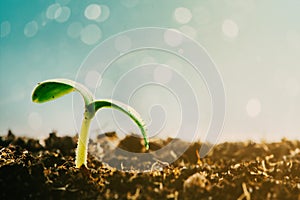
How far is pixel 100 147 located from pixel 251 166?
1.48 meters

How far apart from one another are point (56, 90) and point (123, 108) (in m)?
0.51

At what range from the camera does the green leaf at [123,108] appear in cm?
248

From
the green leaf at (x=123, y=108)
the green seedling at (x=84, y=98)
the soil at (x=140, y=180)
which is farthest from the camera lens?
the green seedling at (x=84, y=98)

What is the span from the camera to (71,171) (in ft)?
8.38

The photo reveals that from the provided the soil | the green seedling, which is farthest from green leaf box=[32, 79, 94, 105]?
the soil

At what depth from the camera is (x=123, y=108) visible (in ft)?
8.14

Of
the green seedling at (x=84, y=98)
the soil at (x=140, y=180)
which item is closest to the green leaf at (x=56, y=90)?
the green seedling at (x=84, y=98)

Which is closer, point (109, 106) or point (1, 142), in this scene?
point (109, 106)

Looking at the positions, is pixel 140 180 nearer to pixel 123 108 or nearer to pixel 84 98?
pixel 123 108

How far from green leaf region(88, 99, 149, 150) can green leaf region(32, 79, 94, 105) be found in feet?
0.18

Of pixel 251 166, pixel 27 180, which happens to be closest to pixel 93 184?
pixel 27 180

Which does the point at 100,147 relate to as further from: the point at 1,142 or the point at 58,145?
the point at 1,142

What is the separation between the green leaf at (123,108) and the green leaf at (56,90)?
0.06 metres

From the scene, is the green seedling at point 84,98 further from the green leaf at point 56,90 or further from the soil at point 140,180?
the soil at point 140,180
